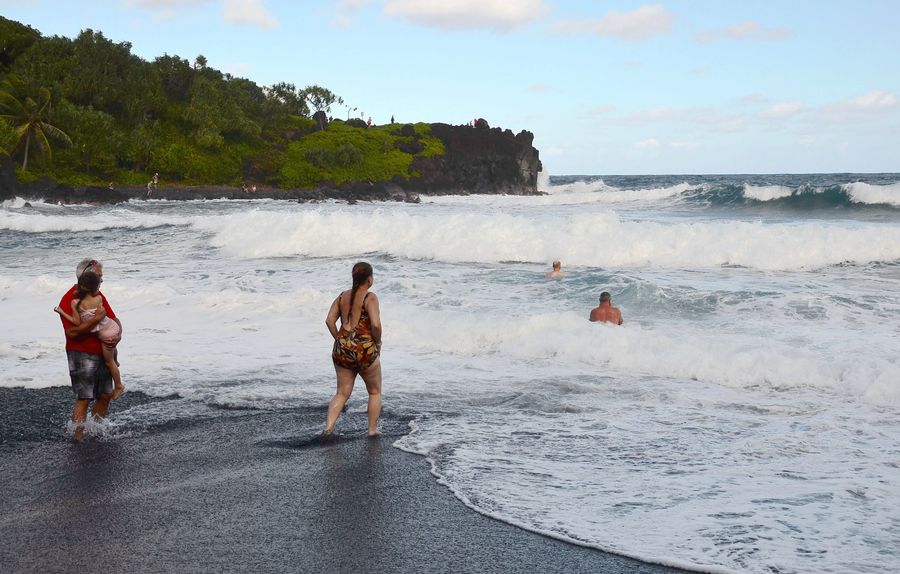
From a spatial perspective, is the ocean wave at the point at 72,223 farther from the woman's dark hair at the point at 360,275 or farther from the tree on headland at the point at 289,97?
the tree on headland at the point at 289,97

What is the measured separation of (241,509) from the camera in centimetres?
559

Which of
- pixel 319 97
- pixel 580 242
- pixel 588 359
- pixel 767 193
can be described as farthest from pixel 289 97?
pixel 588 359

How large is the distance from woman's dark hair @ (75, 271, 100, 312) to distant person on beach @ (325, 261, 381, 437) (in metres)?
2.05

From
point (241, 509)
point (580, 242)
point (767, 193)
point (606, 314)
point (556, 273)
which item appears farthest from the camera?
point (767, 193)

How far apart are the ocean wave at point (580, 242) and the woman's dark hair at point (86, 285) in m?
16.4

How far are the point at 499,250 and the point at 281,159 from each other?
56.2 metres

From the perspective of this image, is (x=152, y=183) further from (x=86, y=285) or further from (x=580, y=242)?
(x=86, y=285)

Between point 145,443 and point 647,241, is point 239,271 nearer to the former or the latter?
point 647,241

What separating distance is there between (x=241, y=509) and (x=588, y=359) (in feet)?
22.0

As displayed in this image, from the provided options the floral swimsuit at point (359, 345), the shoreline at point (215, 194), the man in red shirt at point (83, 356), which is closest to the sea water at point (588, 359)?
the man in red shirt at point (83, 356)

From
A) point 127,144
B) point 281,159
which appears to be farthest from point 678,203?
point 127,144

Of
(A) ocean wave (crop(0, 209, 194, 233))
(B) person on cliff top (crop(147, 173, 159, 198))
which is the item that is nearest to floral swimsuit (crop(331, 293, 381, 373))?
(A) ocean wave (crop(0, 209, 194, 233))

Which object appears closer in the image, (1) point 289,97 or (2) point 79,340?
(2) point 79,340

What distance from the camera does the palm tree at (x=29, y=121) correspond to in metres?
59.4
